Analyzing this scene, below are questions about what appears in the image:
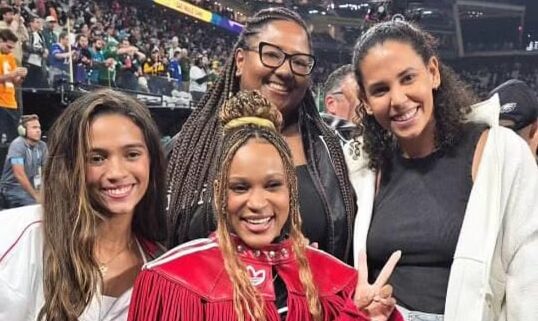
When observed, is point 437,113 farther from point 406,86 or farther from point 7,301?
point 7,301

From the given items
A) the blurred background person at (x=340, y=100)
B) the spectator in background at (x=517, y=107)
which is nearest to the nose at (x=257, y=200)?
the spectator in background at (x=517, y=107)

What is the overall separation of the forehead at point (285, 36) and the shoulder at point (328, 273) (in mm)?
651

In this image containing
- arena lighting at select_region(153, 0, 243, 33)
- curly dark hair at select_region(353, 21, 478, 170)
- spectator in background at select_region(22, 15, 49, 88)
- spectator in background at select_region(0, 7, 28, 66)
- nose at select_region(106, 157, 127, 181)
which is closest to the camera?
nose at select_region(106, 157, 127, 181)

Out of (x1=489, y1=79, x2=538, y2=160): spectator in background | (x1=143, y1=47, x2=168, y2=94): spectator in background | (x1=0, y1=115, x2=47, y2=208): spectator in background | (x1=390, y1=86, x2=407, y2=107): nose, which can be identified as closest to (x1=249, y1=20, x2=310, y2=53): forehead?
(x1=390, y1=86, x2=407, y2=107): nose

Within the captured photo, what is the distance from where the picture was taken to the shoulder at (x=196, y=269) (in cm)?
140

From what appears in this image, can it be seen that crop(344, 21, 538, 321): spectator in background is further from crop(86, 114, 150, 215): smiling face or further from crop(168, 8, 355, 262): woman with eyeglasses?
crop(86, 114, 150, 215): smiling face

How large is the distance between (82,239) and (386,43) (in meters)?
1.03

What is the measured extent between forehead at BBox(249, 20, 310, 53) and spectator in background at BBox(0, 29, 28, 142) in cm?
469

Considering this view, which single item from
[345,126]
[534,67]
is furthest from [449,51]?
[345,126]

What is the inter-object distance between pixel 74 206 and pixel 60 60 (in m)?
6.70

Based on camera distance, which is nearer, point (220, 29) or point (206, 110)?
point (206, 110)

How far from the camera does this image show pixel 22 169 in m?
5.44

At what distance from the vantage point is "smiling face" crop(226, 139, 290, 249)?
147 cm

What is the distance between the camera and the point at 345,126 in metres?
3.60
